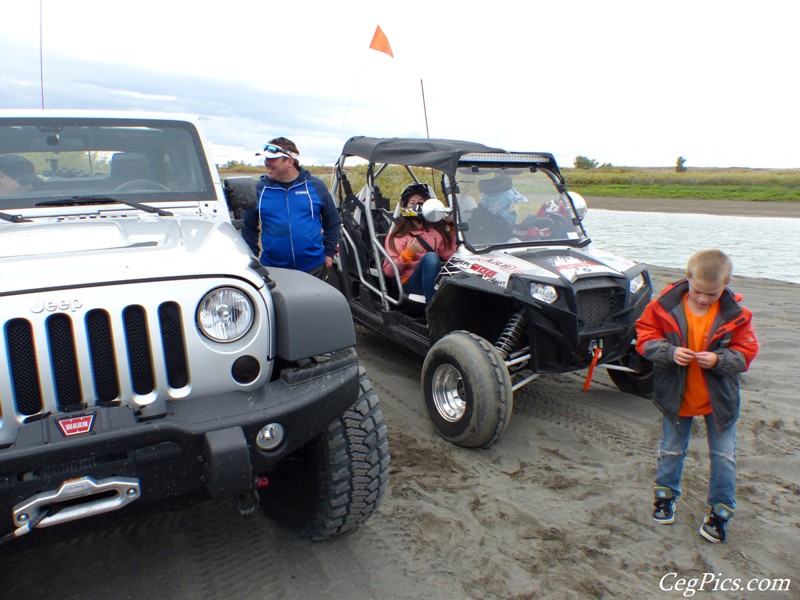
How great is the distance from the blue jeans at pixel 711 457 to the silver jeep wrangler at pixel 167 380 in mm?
1554

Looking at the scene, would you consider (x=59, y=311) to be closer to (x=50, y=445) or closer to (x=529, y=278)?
(x=50, y=445)

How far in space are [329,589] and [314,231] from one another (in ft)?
9.36

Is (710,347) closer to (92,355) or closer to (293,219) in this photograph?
(92,355)

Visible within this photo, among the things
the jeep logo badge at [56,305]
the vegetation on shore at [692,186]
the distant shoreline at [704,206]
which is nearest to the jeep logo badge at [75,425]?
the jeep logo badge at [56,305]

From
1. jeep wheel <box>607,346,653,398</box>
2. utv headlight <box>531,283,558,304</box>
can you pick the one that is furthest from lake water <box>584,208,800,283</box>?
utv headlight <box>531,283,558,304</box>

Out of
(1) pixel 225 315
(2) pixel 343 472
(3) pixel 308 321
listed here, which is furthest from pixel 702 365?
(1) pixel 225 315

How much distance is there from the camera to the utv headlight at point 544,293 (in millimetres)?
4074

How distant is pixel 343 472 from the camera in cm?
269

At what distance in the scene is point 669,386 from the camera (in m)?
3.17

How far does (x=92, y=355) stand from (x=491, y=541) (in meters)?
2.05

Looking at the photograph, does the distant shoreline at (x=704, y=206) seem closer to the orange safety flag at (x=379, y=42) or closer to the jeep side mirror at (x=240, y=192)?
the orange safety flag at (x=379, y=42)

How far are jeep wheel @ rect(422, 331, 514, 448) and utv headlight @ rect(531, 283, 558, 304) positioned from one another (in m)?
0.46

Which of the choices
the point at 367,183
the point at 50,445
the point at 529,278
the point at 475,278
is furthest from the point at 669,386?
the point at 367,183

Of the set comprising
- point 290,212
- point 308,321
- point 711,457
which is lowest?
point 711,457
